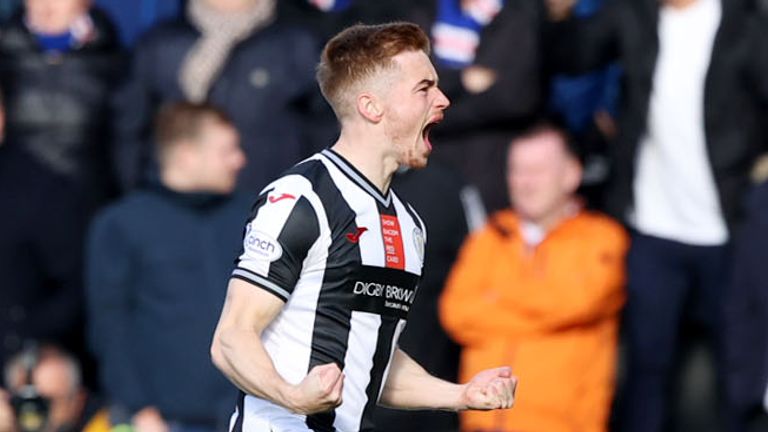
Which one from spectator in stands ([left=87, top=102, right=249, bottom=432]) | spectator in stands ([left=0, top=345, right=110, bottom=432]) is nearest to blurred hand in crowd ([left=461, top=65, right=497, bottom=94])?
spectator in stands ([left=87, top=102, right=249, bottom=432])

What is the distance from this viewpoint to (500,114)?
858 cm

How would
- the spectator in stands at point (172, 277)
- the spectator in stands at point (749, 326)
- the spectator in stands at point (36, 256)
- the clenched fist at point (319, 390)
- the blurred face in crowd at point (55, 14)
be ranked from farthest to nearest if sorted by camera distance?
the blurred face in crowd at point (55, 14) → the spectator in stands at point (36, 256) → the spectator in stands at point (749, 326) → the spectator in stands at point (172, 277) → the clenched fist at point (319, 390)

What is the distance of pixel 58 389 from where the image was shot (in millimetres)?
8289

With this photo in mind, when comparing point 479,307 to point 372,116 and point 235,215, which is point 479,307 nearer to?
point 235,215

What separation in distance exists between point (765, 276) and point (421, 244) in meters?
3.00

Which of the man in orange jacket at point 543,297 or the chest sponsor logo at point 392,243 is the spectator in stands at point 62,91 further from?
the chest sponsor logo at point 392,243

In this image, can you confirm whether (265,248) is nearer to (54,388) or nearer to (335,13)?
(54,388)

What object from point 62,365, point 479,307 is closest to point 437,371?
point 479,307

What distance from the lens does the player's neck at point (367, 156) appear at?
5180mm

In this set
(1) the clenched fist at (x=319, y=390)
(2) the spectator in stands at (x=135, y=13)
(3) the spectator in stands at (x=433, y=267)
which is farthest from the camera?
(2) the spectator in stands at (x=135, y=13)

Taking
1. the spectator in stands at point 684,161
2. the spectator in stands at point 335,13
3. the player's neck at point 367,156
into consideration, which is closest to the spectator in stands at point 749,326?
the spectator in stands at point 684,161

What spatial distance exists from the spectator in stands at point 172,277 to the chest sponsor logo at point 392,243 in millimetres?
2729

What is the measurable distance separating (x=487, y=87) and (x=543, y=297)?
110 cm

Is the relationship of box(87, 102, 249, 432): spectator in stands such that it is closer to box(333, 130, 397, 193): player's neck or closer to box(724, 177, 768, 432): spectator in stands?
box(724, 177, 768, 432): spectator in stands
